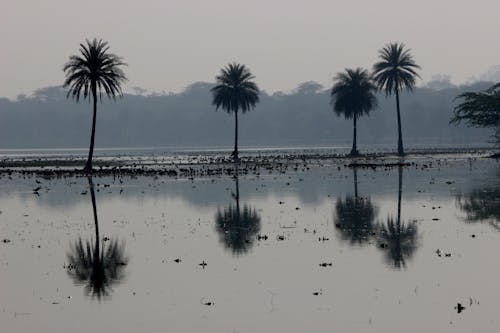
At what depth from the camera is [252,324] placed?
50.9 ft

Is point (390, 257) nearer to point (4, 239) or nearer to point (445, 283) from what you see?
point (445, 283)

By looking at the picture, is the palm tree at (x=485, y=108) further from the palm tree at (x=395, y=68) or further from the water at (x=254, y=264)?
the water at (x=254, y=264)

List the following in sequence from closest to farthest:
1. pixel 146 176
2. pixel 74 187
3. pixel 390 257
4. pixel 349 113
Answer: pixel 390 257, pixel 74 187, pixel 146 176, pixel 349 113

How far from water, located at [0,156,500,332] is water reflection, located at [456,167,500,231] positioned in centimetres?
8

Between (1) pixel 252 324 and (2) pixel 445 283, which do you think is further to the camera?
(2) pixel 445 283

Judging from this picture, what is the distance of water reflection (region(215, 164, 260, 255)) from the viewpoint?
83.8ft

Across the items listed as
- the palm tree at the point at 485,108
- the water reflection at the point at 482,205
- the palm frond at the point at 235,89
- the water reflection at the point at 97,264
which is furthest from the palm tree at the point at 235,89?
the water reflection at the point at 97,264

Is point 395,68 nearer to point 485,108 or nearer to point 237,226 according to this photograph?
point 485,108

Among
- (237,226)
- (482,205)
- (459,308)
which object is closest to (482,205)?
(482,205)

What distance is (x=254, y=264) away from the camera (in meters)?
21.9

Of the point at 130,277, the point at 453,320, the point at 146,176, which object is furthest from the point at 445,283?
the point at 146,176

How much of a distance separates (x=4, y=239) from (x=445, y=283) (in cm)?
1588

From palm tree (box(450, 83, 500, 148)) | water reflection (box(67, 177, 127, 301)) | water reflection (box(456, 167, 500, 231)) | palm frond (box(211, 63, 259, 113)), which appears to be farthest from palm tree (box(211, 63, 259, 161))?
water reflection (box(67, 177, 127, 301))

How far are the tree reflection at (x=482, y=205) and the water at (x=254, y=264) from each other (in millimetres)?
81
